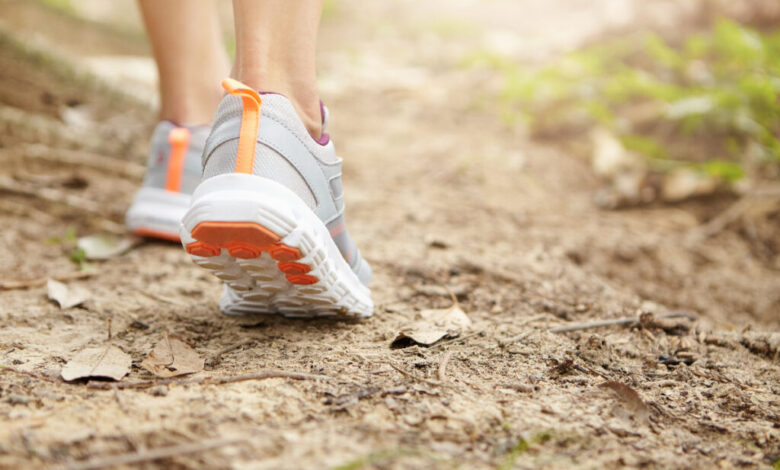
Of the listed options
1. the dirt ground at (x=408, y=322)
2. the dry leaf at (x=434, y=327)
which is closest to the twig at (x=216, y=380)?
the dirt ground at (x=408, y=322)

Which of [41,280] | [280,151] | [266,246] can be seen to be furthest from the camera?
[41,280]

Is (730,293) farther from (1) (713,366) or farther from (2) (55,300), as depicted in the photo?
(2) (55,300)

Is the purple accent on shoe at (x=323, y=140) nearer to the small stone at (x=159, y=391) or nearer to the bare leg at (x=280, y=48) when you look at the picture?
the bare leg at (x=280, y=48)

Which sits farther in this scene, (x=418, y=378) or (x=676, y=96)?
(x=676, y=96)

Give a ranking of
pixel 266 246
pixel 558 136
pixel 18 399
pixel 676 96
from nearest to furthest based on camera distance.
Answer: pixel 18 399 → pixel 266 246 → pixel 676 96 → pixel 558 136

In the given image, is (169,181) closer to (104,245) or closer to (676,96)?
(104,245)

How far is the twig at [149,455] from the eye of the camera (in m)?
0.73

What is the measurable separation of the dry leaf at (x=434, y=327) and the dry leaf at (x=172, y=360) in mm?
398

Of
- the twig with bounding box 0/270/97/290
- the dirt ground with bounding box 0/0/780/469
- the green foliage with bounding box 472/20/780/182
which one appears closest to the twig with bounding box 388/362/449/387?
the dirt ground with bounding box 0/0/780/469

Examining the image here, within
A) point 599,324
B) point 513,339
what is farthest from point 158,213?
point 599,324

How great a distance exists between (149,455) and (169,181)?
1254 millimetres

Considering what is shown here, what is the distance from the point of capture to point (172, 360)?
1109 millimetres

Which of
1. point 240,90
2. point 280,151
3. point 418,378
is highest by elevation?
point 240,90

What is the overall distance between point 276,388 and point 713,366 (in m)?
Result: 0.93
